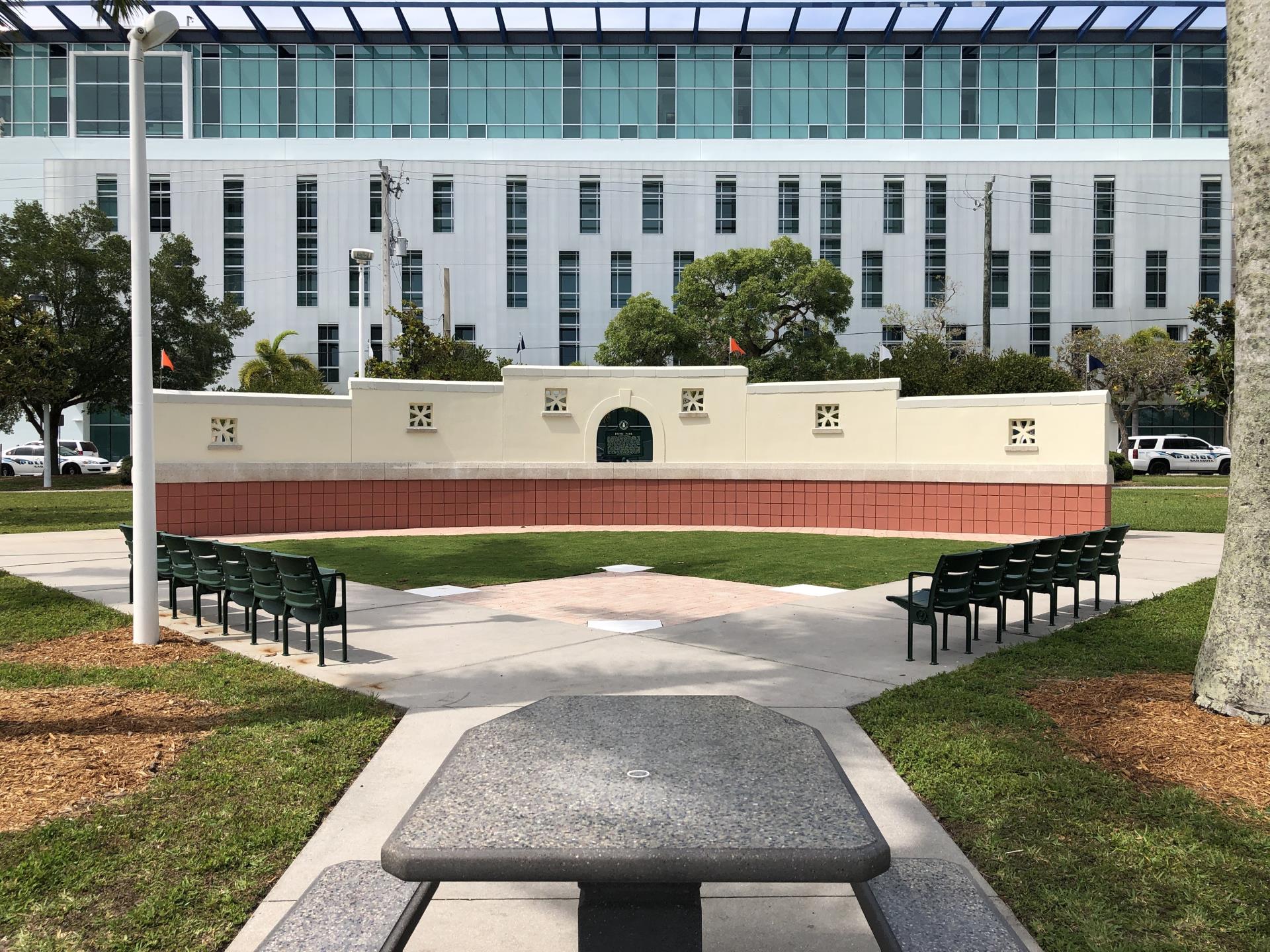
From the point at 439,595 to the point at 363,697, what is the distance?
4.82 meters

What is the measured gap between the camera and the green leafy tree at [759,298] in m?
46.7

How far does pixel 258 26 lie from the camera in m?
57.6

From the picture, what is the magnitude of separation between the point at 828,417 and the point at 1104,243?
46258 mm

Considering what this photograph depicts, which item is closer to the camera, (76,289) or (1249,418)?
(1249,418)

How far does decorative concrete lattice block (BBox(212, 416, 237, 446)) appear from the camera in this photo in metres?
19.1

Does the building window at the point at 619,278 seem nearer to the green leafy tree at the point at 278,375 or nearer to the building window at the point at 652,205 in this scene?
the building window at the point at 652,205

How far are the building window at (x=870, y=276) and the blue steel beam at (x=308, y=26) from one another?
3092cm

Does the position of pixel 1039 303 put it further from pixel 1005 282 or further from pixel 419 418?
pixel 419 418

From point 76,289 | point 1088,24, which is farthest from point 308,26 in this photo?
point 1088,24

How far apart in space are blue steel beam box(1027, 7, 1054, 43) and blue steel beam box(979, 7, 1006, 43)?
2.23 meters

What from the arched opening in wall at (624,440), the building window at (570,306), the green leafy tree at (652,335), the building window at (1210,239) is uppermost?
the building window at (1210,239)

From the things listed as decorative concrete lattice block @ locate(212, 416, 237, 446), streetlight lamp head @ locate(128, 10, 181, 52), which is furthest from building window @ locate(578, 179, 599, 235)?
streetlight lamp head @ locate(128, 10, 181, 52)

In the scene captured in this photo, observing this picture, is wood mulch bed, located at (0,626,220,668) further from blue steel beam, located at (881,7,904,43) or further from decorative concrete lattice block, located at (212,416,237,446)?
blue steel beam, located at (881,7,904,43)

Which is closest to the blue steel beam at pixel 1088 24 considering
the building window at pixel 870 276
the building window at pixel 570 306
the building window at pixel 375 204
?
the building window at pixel 870 276
